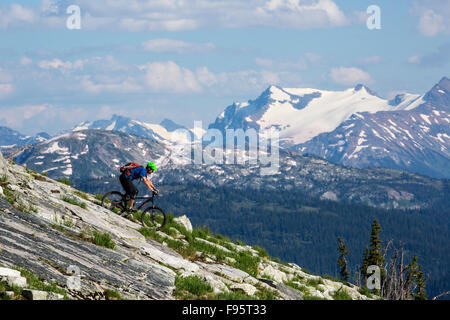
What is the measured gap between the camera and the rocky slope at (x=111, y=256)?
57.8 feet

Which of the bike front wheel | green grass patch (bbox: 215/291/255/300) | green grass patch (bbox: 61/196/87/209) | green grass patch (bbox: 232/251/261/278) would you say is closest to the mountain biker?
the bike front wheel

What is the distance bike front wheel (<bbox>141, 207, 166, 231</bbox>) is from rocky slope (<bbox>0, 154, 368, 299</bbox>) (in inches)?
20.2

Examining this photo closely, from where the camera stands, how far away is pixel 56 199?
27797mm

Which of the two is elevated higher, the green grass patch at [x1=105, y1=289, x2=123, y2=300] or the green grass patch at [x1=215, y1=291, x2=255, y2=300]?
the green grass patch at [x1=105, y1=289, x2=123, y2=300]

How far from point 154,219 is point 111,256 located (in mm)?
10351

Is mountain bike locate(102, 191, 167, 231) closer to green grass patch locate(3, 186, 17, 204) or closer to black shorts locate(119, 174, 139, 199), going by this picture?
black shorts locate(119, 174, 139, 199)

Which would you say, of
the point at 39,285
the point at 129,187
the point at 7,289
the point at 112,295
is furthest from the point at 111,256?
the point at 129,187

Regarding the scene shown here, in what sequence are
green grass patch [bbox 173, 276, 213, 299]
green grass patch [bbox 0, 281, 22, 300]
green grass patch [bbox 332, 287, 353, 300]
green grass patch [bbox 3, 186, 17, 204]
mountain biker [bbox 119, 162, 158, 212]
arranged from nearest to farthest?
green grass patch [bbox 0, 281, 22, 300], green grass patch [bbox 173, 276, 213, 299], green grass patch [bbox 3, 186, 17, 204], green grass patch [bbox 332, 287, 353, 300], mountain biker [bbox 119, 162, 158, 212]

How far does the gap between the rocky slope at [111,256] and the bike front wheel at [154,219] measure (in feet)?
1.68

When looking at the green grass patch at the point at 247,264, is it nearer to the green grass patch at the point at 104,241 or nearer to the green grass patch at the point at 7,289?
the green grass patch at the point at 104,241

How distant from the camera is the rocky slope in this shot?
694 inches

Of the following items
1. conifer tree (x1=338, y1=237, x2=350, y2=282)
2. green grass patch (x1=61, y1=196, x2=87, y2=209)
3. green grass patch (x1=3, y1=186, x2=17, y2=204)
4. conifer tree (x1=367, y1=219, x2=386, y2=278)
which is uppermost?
green grass patch (x1=3, y1=186, x2=17, y2=204)

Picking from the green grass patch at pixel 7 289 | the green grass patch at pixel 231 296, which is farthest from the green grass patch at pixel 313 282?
the green grass patch at pixel 7 289
